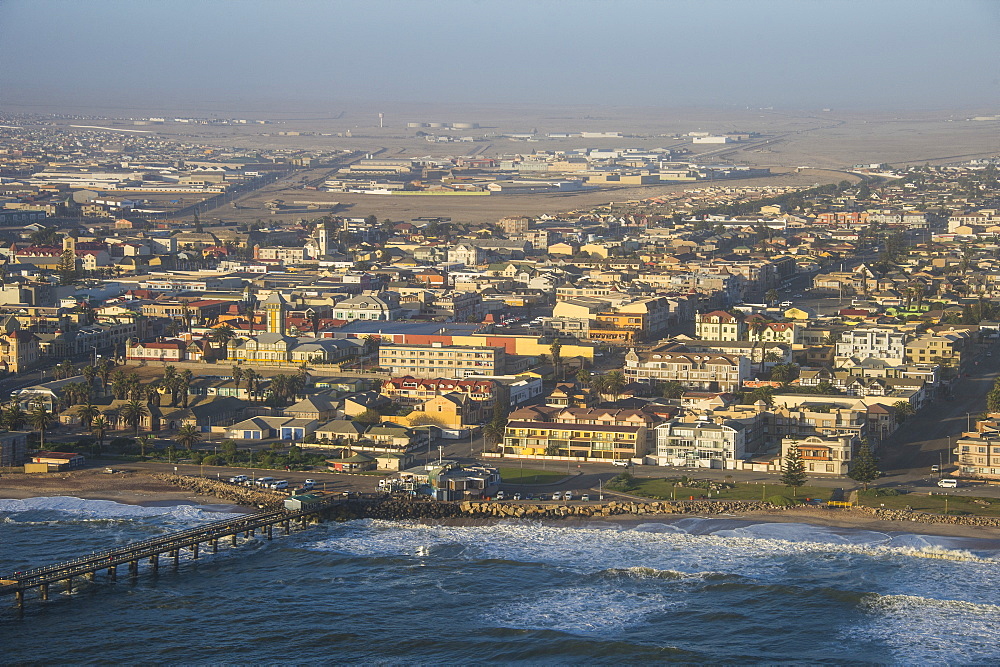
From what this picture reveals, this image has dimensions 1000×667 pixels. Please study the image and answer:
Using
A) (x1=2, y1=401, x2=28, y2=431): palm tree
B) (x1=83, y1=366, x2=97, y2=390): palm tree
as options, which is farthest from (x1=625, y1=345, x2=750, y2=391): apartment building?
(x1=2, y1=401, x2=28, y2=431): palm tree

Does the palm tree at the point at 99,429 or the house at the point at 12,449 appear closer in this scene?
the house at the point at 12,449

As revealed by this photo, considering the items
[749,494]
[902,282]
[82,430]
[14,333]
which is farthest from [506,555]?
[902,282]

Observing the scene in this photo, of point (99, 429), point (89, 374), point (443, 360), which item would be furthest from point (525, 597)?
point (89, 374)

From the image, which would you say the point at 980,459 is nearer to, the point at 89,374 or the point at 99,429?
the point at 99,429

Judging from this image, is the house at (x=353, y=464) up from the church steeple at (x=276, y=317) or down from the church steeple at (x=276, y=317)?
down

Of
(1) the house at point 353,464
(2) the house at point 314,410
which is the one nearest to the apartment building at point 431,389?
(2) the house at point 314,410

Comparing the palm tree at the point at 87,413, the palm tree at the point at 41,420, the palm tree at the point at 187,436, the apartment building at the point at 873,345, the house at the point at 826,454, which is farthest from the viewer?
the apartment building at the point at 873,345

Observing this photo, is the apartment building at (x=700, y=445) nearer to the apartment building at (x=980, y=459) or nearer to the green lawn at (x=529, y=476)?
the green lawn at (x=529, y=476)
